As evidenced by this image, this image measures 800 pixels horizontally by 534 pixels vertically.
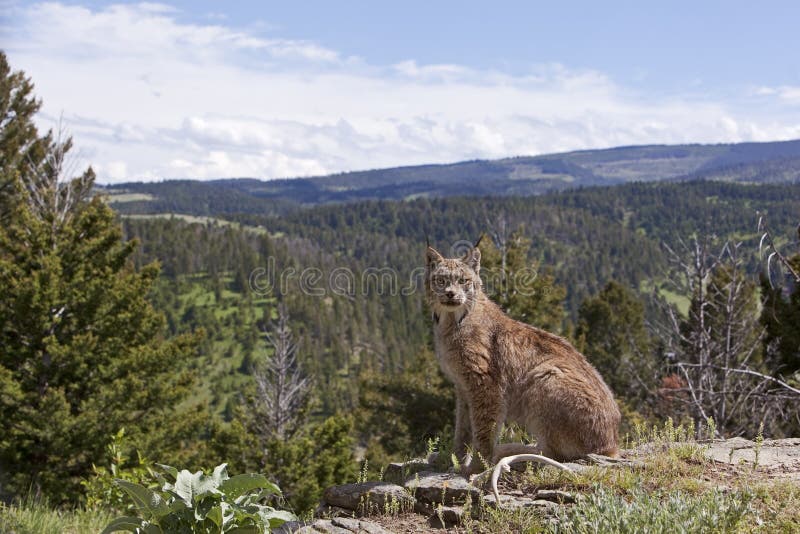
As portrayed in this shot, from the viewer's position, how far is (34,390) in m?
22.9

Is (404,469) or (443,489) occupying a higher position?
(443,489)

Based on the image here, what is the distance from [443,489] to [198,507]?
99.6 inches

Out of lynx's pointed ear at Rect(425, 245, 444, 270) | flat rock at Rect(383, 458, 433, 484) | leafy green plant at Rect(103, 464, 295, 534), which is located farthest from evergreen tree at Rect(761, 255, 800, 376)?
leafy green plant at Rect(103, 464, 295, 534)

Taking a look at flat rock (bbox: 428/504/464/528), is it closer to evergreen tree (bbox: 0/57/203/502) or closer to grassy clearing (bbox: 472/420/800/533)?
grassy clearing (bbox: 472/420/800/533)

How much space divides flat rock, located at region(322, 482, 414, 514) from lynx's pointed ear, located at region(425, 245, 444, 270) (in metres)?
2.70

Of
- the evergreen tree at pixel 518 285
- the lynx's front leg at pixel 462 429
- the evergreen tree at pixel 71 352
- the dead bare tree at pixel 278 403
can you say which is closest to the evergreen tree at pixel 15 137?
the evergreen tree at pixel 71 352

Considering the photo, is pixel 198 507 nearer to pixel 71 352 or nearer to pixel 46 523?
pixel 46 523

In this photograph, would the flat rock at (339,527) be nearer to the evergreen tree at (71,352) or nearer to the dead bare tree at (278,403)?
the evergreen tree at (71,352)

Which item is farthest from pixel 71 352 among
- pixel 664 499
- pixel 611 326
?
pixel 611 326

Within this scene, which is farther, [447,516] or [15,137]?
[15,137]

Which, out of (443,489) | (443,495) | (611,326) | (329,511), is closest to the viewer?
(443,495)

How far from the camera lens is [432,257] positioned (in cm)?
821

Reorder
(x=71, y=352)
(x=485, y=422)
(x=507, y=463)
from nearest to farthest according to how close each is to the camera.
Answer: (x=507, y=463) → (x=485, y=422) → (x=71, y=352)

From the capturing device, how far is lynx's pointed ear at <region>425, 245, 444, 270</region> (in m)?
8.10
